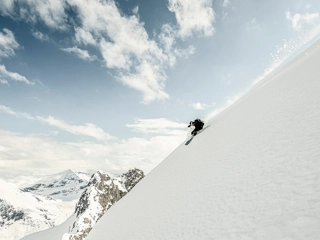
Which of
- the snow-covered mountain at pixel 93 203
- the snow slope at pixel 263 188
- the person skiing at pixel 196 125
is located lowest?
the snow slope at pixel 263 188

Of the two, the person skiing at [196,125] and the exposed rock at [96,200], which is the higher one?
the exposed rock at [96,200]

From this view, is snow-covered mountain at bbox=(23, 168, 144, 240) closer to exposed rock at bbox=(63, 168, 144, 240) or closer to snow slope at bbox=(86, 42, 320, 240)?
exposed rock at bbox=(63, 168, 144, 240)

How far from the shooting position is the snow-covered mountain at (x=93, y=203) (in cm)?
8316

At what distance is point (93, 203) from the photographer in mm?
97312

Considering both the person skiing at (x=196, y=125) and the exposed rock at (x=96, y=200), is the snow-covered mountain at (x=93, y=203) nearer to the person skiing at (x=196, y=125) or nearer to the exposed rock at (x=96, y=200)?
the exposed rock at (x=96, y=200)

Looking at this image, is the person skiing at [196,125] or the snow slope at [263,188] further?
the person skiing at [196,125]

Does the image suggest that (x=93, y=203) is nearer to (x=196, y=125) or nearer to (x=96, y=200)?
(x=96, y=200)

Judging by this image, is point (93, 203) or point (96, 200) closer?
point (93, 203)

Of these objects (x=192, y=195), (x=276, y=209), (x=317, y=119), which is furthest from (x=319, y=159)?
(x=192, y=195)

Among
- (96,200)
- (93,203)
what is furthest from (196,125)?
(96,200)

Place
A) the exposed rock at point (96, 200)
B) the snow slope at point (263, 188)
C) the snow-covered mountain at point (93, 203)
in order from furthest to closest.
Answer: the snow-covered mountain at point (93, 203) < the exposed rock at point (96, 200) < the snow slope at point (263, 188)

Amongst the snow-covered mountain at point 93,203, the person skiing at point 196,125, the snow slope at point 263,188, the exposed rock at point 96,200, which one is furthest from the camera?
the snow-covered mountain at point 93,203

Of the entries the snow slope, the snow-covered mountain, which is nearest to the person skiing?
the snow slope

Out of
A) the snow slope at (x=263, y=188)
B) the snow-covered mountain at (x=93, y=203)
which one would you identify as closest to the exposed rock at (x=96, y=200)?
the snow-covered mountain at (x=93, y=203)
